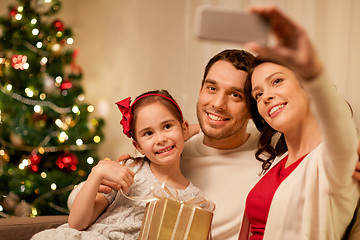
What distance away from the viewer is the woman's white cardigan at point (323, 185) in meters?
0.93

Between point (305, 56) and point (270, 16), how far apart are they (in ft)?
0.34

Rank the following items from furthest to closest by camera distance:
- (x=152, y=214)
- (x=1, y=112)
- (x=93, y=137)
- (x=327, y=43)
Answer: (x=93, y=137) → (x=1, y=112) → (x=327, y=43) → (x=152, y=214)

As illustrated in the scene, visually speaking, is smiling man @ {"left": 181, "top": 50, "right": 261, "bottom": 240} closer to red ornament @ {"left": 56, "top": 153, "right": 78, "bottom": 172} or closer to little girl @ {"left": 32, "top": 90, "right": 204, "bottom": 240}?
little girl @ {"left": 32, "top": 90, "right": 204, "bottom": 240}

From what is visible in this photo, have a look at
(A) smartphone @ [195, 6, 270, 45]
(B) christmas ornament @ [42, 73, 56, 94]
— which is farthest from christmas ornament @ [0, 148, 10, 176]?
(A) smartphone @ [195, 6, 270, 45]

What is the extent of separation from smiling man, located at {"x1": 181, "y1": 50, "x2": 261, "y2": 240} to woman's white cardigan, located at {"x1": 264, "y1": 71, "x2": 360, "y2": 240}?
535 mm

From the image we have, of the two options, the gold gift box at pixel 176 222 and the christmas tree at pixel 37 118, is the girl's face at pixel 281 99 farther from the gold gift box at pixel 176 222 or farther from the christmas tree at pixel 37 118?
the christmas tree at pixel 37 118

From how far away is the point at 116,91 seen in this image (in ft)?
15.1

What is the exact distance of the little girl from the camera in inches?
65.6

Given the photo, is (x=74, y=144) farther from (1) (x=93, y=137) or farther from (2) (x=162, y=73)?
(2) (x=162, y=73)

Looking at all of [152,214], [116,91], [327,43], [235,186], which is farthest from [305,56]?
[116,91]

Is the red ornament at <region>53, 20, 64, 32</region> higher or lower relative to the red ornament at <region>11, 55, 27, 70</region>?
higher

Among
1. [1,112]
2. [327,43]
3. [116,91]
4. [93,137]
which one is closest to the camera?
[327,43]

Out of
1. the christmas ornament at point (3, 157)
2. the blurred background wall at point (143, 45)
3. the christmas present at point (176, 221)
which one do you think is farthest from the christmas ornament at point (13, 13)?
the christmas present at point (176, 221)

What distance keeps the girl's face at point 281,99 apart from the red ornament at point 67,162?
262cm
